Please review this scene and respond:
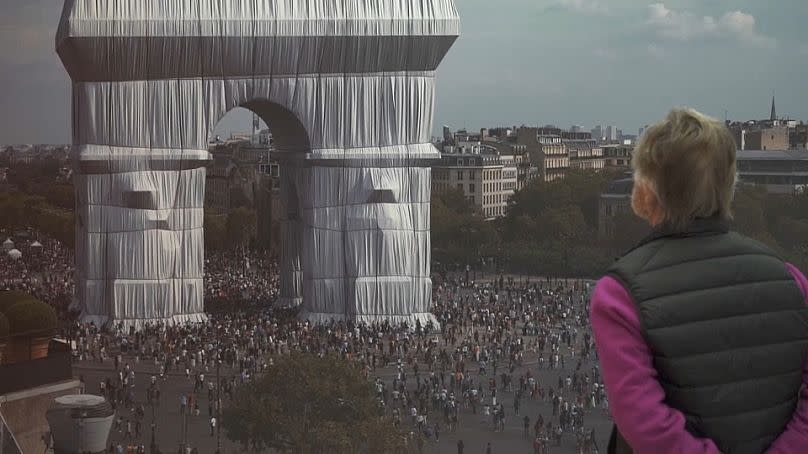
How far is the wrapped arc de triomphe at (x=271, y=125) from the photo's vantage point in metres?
15.1

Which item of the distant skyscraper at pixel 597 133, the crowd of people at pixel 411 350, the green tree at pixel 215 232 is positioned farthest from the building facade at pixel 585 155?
the green tree at pixel 215 232

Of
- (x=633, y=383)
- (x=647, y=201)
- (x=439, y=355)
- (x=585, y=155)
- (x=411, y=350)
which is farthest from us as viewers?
(x=585, y=155)

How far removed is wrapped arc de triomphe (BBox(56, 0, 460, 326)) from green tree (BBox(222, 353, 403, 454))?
200 inches

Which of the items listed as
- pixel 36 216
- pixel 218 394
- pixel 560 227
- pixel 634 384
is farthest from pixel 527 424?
pixel 634 384

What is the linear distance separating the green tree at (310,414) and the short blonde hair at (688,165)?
23.4 ft

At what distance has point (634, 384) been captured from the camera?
6.40 feet

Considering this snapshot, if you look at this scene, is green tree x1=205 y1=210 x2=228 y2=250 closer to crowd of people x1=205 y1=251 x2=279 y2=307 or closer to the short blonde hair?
crowd of people x1=205 y1=251 x2=279 y2=307

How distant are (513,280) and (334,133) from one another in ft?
9.04

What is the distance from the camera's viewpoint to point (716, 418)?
6.63 ft

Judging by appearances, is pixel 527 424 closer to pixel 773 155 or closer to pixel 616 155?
pixel 773 155

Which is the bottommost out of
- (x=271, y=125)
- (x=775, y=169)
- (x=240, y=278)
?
(x=240, y=278)

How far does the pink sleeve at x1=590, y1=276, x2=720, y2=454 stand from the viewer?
6.40 feet

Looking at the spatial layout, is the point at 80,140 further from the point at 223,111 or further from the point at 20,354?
the point at 20,354

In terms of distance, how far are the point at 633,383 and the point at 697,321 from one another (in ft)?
0.47
